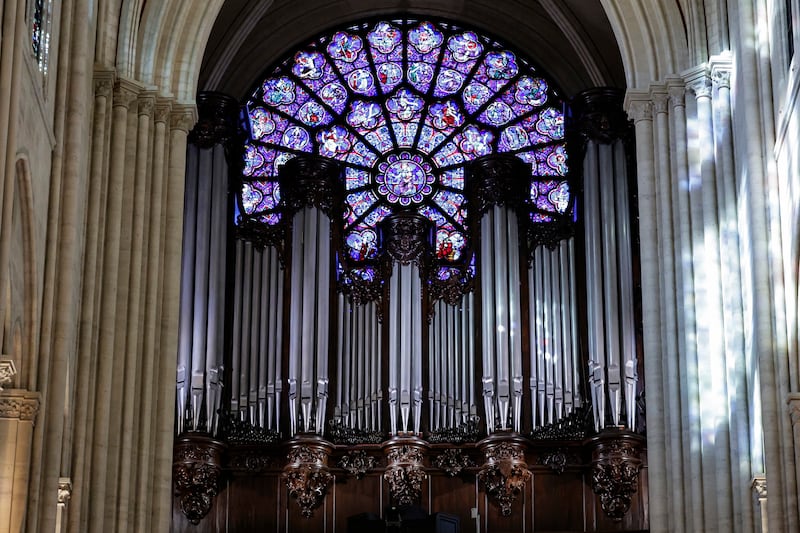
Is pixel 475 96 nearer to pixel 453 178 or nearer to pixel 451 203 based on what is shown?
pixel 453 178

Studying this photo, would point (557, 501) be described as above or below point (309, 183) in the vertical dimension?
below

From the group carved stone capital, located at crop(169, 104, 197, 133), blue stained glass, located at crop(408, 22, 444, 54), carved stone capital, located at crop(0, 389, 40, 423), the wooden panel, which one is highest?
blue stained glass, located at crop(408, 22, 444, 54)

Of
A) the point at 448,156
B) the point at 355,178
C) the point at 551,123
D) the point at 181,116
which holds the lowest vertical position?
the point at 181,116

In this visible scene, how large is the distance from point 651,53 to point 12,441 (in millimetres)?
8780

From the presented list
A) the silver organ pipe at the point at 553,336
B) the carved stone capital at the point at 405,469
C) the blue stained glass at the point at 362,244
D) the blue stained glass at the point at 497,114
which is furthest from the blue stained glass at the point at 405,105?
the carved stone capital at the point at 405,469

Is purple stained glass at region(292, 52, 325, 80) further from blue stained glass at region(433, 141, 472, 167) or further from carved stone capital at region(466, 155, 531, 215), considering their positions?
carved stone capital at region(466, 155, 531, 215)

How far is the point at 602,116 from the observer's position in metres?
23.5

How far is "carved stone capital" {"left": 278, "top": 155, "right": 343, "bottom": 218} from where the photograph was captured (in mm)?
23438

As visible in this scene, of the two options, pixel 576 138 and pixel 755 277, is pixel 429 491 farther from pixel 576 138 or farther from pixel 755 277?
pixel 755 277

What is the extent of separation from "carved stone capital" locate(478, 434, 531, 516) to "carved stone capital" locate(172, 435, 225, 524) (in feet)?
11.5

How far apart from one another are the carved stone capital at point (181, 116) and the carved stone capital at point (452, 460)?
563 cm

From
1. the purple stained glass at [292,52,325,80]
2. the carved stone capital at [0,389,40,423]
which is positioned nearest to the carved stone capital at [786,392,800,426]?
the carved stone capital at [0,389,40,423]

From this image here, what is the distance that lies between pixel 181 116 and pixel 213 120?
343 centimetres

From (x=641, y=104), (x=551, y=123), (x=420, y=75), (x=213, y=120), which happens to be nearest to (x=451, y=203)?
(x=551, y=123)
